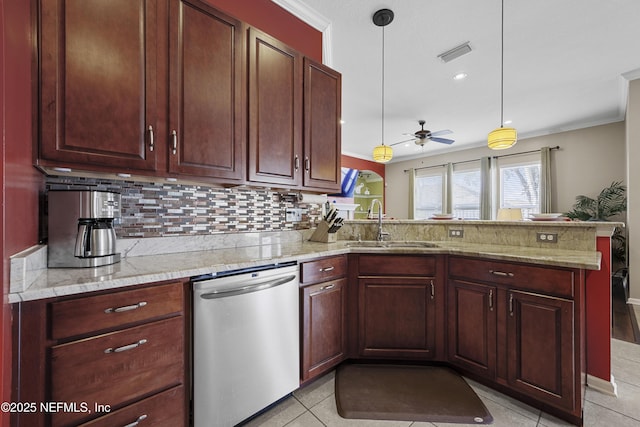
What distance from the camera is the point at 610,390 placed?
1669 millimetres

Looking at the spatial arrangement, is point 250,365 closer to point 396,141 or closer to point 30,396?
point 30,396

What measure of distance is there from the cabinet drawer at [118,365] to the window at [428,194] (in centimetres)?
765

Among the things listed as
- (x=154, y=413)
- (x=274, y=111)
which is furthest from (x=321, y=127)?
(x=154, y=413)

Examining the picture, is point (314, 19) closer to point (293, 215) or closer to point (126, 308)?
point (293, 215)

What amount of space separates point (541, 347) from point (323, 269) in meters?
1.33

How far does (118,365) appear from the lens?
40.3 inches

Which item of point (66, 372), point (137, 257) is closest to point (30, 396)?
point (66, 372)

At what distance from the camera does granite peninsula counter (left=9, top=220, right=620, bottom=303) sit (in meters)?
1.02

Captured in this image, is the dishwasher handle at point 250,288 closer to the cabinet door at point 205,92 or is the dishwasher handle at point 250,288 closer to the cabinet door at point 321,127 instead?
the cabinet door at point 205,92

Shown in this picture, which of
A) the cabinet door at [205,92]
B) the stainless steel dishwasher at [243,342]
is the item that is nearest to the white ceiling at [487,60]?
the cabinet door at [205,92]

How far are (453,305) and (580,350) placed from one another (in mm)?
650

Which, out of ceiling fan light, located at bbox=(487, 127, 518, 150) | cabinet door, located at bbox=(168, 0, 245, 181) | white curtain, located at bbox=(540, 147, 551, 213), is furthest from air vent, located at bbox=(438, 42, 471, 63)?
white curtain, located at bbox=(540, 147, 551, 213)

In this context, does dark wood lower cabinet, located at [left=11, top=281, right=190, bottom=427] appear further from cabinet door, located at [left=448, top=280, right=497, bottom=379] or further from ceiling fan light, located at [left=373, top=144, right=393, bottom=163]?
ceiling fan light, located at [left=373, top=144, right=393, bottom=163]

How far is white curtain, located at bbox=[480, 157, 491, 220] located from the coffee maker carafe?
7.34m
